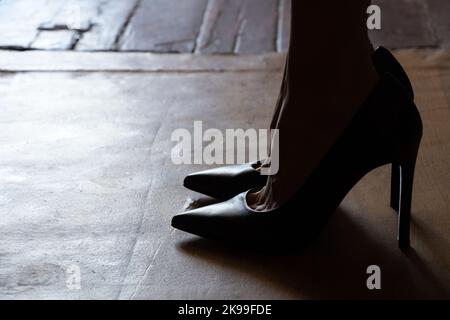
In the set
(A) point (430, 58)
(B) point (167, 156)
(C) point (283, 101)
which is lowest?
(A) point (430, 58)

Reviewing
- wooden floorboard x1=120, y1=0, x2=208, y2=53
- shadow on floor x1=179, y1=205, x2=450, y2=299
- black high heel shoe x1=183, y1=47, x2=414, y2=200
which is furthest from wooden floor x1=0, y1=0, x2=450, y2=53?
shadow on floor x1=179, y1=205, x2=450, y2=299

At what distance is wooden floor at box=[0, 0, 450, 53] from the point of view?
2012 millimetres

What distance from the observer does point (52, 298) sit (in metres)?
1.11

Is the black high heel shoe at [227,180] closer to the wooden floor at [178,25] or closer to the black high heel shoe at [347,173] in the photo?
the black high heel shoe at [347,173]

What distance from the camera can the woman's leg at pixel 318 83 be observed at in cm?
106

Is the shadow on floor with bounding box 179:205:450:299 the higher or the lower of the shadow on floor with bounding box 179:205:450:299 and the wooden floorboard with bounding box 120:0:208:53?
the higher

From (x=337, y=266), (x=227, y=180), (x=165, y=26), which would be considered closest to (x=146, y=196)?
(x=227, y=180)

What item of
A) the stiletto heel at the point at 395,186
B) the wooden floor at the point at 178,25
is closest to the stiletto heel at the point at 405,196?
the stiletto heel at the point at 395,186

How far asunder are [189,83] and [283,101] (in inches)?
27.3

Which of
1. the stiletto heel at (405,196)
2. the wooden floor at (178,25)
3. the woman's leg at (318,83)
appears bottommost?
the wooden floor at (178,25)

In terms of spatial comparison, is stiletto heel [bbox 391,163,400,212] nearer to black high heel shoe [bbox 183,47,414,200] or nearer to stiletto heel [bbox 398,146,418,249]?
black high heel shoe [bbox 183,47,414,200]

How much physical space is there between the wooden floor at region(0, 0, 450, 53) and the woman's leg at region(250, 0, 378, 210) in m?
0.87
